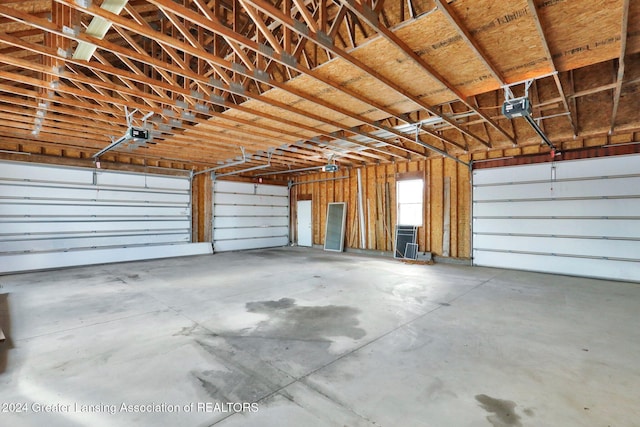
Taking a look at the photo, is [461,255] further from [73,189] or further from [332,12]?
[73,189]

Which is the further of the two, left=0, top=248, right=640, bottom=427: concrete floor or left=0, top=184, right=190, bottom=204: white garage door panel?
left=0, top=184, right=190, bottom=204: white garage door panel

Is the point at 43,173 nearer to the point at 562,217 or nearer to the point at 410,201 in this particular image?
the point at 410,201

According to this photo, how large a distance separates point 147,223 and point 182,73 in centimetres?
738

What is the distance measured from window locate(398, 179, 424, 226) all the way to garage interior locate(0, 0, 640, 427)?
0.22ft

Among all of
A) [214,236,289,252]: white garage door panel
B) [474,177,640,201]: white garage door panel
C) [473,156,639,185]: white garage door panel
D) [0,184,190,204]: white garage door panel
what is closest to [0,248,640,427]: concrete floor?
[474,177,640,201]: white garage door panel

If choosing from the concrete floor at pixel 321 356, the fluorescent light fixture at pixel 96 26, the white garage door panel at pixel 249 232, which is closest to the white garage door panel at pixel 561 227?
the concrete floor at pixel 321 356

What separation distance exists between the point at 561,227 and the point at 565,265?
91cm

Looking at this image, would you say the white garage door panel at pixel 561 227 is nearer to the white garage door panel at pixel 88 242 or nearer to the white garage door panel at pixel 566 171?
A: the white garage door panel at pixel 566 171

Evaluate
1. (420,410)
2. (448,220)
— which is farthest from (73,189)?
(448,220)

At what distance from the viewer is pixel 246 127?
235 inches

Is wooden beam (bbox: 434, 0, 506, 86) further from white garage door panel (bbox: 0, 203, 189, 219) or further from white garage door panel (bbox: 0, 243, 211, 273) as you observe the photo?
white garage door panel (bbox: 0, 203, 189, 219)

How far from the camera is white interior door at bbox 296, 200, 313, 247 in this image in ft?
42.5

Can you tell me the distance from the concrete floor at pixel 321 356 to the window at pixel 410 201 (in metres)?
4.16

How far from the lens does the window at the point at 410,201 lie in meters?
9.44
